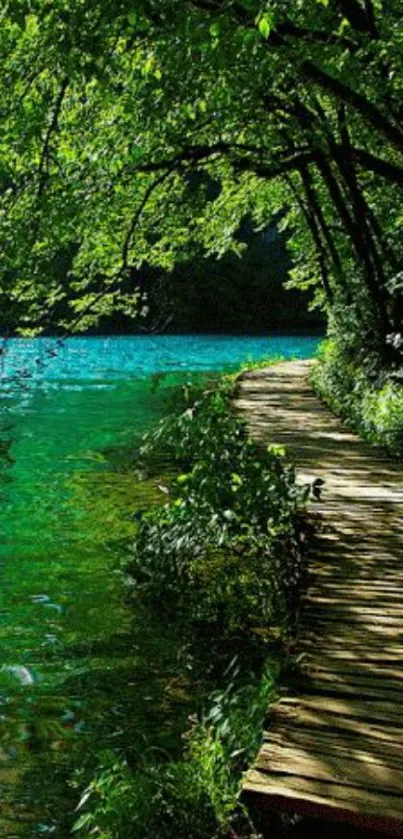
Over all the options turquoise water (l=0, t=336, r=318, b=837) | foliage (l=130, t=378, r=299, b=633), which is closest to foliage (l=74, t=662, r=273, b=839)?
turquoise water (l=0, t=336, r=318, b=837)

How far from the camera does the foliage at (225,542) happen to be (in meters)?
7.07

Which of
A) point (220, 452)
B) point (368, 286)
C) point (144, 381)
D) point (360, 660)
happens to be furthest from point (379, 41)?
point (144, 381)

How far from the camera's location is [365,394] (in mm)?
14188

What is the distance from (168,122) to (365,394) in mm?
4911

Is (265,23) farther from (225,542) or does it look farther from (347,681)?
(225,542)

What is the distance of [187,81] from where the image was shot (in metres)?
10.1

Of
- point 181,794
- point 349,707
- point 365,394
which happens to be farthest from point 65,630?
point 365,394

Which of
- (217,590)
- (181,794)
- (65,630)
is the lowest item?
(65,630)

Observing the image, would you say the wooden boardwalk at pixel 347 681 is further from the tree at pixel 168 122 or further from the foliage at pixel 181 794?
the tree at pixel 168 122

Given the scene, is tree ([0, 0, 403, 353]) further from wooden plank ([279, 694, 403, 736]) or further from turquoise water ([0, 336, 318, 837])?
wooden plank ([279, 694, 403, 736])

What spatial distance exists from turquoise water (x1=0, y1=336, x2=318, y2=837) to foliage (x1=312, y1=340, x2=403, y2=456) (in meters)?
2.97

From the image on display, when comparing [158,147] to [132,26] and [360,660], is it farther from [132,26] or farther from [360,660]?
[360,660]

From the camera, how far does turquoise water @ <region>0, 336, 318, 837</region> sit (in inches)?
200

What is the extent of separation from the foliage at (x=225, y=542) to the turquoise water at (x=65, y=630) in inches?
16.7
